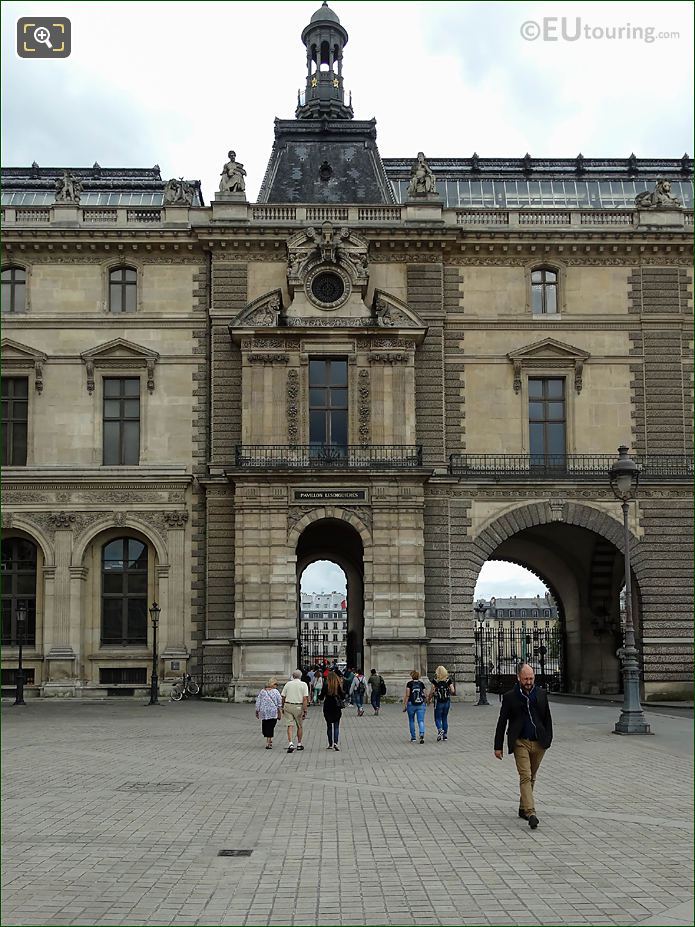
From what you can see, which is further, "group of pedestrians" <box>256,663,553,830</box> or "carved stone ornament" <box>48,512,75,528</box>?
"carved stone ornament" <box>48,512,75,528</box>

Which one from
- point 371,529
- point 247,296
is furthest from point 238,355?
point 371,529

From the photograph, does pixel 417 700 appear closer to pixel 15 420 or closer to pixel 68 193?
pixel 15 420

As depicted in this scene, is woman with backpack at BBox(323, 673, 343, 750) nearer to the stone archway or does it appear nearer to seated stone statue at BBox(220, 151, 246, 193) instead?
the stone archway

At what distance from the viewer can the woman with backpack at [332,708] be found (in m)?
24.5

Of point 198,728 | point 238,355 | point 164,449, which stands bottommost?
point 198,728

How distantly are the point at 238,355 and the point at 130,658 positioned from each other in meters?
11.9

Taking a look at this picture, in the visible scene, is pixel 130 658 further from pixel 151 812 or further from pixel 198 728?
pixel 151 812

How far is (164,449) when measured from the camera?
43594 millimetres

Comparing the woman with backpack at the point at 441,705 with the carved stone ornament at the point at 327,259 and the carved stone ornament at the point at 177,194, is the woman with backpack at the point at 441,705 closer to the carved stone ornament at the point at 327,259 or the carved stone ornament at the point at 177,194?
the carved stone ornament at the point at 327,259

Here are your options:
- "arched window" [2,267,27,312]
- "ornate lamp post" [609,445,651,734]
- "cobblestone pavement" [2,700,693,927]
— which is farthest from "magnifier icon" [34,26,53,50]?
"arched window" [2,267,27,312]

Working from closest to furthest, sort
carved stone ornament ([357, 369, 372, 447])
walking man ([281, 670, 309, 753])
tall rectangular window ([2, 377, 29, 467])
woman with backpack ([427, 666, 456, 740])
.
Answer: walking man ([281, 670, 309, 753])
woman with backpack ([427, 666, 456, 740])
carved stone ornament ([357, 369, 372, 447])
tall rectangular window ([2, 377, 29, 467])

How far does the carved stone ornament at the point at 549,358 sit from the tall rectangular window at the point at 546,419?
509mm

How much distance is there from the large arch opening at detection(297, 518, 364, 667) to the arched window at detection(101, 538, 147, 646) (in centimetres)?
694

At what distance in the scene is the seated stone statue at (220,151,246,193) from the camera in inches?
1743
